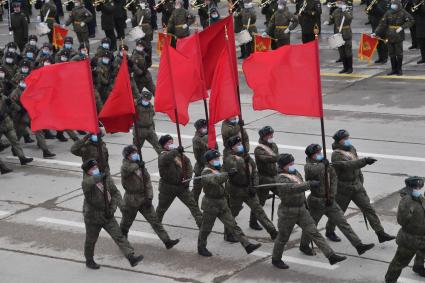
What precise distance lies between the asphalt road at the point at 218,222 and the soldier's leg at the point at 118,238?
0.90 ft

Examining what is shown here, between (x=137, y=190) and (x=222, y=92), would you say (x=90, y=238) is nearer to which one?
(x=137, y=190)

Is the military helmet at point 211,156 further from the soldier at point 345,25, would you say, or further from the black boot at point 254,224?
the soldier at point 345,25

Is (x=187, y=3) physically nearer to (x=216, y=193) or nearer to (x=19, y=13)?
(x=19, y=13)

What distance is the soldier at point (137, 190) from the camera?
15.4 meters

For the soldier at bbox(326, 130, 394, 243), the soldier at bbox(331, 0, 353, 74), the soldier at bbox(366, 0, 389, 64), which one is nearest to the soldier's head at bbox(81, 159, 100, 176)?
the soldier at bbox(326, 130, 394, 243)

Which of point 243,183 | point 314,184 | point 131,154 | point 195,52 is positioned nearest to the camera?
point 314,184

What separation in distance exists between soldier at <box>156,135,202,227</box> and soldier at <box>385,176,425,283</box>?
3.56m

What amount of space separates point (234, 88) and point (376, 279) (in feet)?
11.5

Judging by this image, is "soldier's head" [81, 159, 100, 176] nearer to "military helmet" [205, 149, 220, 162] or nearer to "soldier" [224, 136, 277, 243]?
"military helmet" [205, 149, 220, 162]

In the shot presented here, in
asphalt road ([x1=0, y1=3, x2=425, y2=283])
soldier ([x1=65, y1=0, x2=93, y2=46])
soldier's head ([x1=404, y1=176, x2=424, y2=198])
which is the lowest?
asphalt road ([x1=0, y1=3, x2=425, y2=283])

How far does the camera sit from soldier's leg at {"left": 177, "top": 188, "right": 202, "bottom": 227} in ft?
53.1

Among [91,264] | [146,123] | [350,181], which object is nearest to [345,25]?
[146,123]

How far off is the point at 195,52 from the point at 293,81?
2.17 m

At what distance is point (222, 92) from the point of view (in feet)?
51.3
